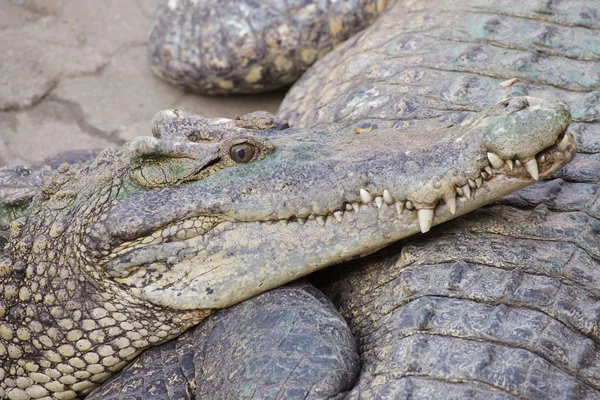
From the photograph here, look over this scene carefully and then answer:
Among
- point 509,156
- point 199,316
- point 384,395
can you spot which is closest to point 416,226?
point 509,156

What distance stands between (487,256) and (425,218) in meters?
0.25

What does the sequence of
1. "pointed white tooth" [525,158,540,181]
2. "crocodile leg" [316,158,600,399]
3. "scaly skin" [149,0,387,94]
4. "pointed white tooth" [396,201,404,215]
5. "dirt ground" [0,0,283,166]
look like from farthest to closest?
"dirt ground" [0,0,283,166] → "scaly skin" [149,0,387,94] → "pointed white tooth" [396,201,404,215] → "pointed white tooth" [525,158,540,181] → "crocodile leg" [316,158,600,399]

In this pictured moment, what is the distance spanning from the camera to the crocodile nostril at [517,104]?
2262 mm

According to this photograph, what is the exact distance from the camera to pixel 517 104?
7.47 feet

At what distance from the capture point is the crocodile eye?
2.50 metres

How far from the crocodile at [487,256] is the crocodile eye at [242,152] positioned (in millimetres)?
539

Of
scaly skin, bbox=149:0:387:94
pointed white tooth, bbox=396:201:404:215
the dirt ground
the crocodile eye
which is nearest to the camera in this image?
pointed white tooth, bbox=396:201:404:215

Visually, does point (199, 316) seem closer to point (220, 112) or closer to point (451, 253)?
point (451, 253)

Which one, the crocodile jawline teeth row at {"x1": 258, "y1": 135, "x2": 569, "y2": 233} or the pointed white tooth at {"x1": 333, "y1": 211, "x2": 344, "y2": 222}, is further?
the pointed white tooth at {"x1": 333, "y1": 211, "x2": 344, "y2": 222}

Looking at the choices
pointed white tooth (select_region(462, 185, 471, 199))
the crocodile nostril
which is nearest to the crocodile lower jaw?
pointed white tooth (select_region(462, 185, 471, 199))

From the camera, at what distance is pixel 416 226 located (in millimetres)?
2381

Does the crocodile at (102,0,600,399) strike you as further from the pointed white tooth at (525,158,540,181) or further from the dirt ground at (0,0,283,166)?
the dirt ground at (0,0,283,166)

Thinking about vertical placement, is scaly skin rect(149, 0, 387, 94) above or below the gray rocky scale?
below

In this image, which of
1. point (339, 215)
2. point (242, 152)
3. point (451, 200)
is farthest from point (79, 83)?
point (451, 200)
